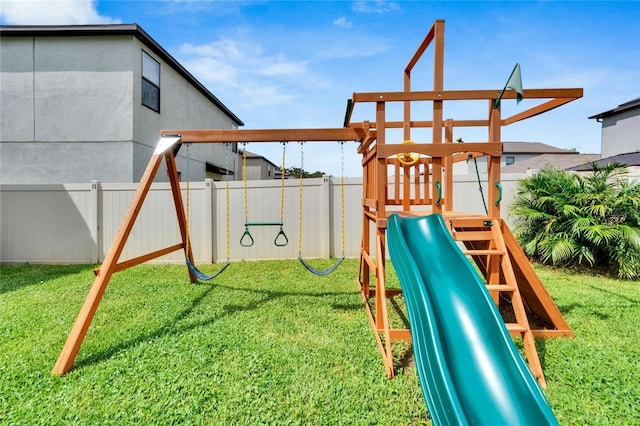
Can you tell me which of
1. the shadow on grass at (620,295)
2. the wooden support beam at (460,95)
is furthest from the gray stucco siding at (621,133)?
the wooden support beam at (460,95)

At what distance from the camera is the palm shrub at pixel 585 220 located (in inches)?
Result: 186

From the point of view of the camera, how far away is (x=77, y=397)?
2.06 m

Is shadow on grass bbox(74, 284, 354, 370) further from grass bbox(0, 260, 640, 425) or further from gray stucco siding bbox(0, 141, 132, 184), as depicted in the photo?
gray stucco siding bbox(0, 141, 132, 184)

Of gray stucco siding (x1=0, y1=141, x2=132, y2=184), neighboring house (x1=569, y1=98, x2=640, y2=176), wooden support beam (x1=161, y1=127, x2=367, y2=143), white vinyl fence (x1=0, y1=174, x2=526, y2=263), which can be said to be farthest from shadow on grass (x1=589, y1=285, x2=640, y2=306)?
neighboring house (x1=569, y1=98, x2=640, y2=176)

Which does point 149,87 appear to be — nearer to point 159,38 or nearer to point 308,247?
point 159,38

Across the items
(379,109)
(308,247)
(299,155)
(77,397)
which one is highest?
(379,109)

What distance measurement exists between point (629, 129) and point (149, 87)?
20334 mm

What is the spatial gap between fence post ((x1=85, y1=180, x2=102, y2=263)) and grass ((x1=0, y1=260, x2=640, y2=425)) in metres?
1.83

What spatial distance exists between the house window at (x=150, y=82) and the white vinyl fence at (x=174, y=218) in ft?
10.8

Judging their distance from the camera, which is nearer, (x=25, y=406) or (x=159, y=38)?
(x=25, y=406)

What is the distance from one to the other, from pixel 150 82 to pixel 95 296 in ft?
24.7

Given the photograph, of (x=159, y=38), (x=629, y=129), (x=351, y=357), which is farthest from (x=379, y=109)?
(x=629, y=129)

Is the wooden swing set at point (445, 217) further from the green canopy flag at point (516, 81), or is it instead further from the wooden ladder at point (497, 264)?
the green canopy flag at point (516, 81)

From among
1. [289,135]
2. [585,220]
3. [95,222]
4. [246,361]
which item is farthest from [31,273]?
[585,220]
